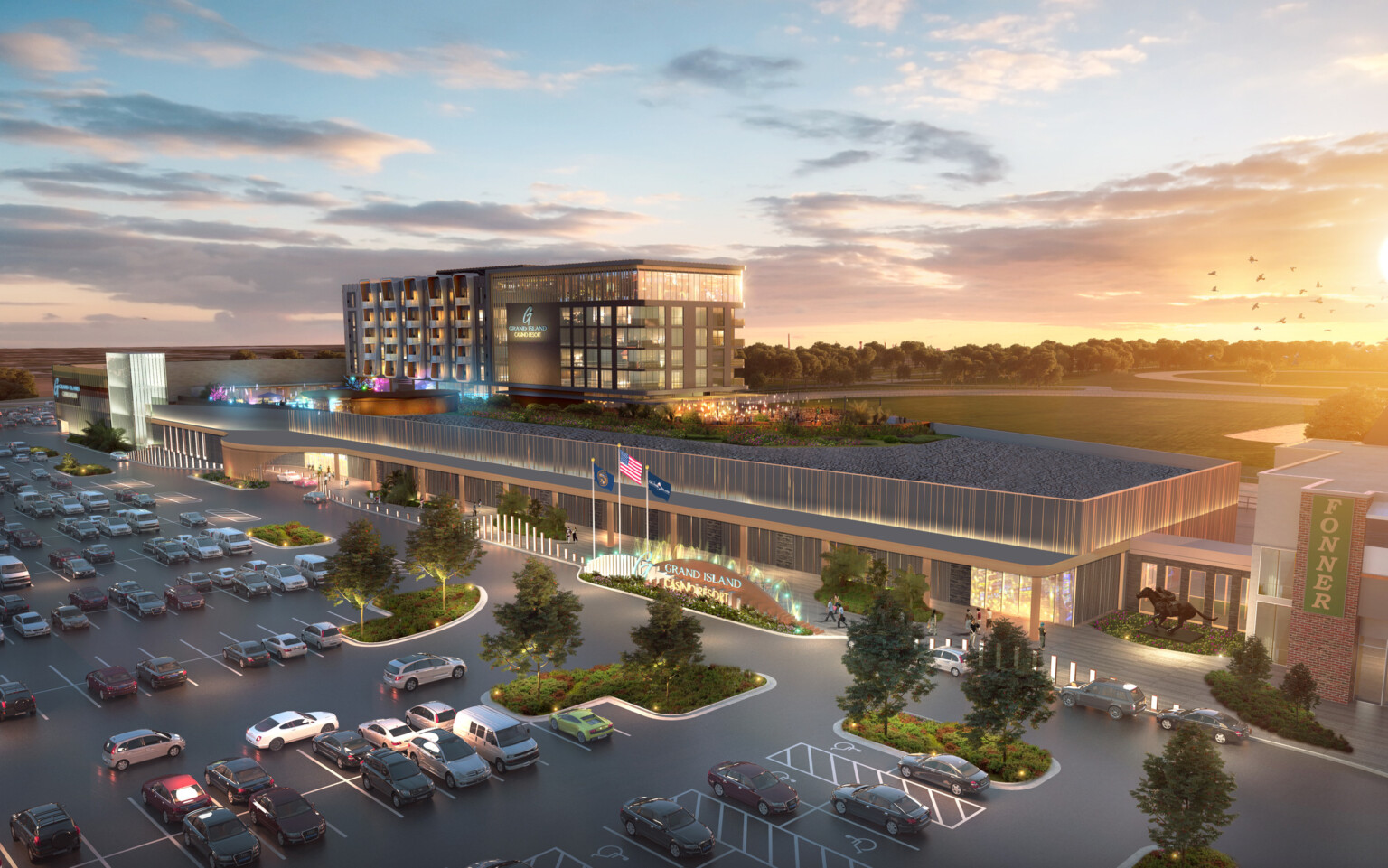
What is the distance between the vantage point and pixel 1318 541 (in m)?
36.9

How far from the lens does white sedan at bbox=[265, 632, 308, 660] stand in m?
41.8

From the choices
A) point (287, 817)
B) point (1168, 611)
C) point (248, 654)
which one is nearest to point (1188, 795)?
point (1168, 611)

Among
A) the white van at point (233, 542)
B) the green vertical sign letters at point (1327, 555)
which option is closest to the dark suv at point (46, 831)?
the white van at point (233, 542)

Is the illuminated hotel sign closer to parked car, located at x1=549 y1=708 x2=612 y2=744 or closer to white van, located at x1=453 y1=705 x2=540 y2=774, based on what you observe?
parked car, located at x1=549 y1=708 x2=612 y2=744

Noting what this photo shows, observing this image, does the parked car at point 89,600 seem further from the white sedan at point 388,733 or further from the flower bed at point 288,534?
the white sedan at point 388,733

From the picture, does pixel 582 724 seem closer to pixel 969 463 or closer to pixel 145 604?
pixel 145 604

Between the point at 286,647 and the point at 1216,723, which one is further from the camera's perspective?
the point at 286,647

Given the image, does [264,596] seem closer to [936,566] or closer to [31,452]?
[936,566]

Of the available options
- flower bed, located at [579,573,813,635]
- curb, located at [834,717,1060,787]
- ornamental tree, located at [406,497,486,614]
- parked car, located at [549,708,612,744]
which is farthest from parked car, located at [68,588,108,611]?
curb, located at [834,717,1060,787]

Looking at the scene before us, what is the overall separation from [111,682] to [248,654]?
539 centimetres

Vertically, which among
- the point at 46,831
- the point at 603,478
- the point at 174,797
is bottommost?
the point at 174,797

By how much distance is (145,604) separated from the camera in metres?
48.9

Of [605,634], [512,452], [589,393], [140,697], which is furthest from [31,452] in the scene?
[605,634]

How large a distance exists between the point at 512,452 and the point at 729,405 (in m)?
36.2
